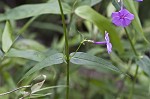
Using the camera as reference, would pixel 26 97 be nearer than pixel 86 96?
Yes

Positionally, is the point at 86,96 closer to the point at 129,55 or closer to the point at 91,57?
the point at 129,55

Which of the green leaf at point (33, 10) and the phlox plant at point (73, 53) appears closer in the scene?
the phlox plant at point (73, 53)

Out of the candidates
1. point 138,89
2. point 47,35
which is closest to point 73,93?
point 138,89

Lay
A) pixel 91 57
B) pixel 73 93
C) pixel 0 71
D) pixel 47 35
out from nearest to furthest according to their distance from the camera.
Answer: pixel 91 57 < pixel 0 71 < pixel 73 93 < pixel 47 35

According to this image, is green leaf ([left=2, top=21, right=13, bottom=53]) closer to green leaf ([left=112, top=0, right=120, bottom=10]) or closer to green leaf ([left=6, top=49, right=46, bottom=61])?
green leaf ([left=6, top=49, right=46, bottom=61])

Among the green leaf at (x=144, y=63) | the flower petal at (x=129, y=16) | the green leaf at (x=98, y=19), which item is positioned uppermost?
the flower petal at (x=129, y=16)

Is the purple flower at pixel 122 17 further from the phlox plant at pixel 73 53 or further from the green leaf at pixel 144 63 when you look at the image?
the green leaf at pixel 144 63

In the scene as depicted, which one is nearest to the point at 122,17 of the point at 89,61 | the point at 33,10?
the point at 89,61

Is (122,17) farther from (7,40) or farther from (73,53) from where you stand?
(7,40)

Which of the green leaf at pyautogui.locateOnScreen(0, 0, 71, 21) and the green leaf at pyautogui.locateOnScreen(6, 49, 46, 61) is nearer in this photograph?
the green leaf at pyautogui.locateOnScreen(6, 49, 46, 61)

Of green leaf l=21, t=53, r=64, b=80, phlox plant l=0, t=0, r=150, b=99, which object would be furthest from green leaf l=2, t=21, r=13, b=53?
green leaf l=21, t=53, r=64, b=80

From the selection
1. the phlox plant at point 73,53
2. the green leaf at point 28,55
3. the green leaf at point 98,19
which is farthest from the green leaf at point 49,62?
the green leaf at point 98,19
